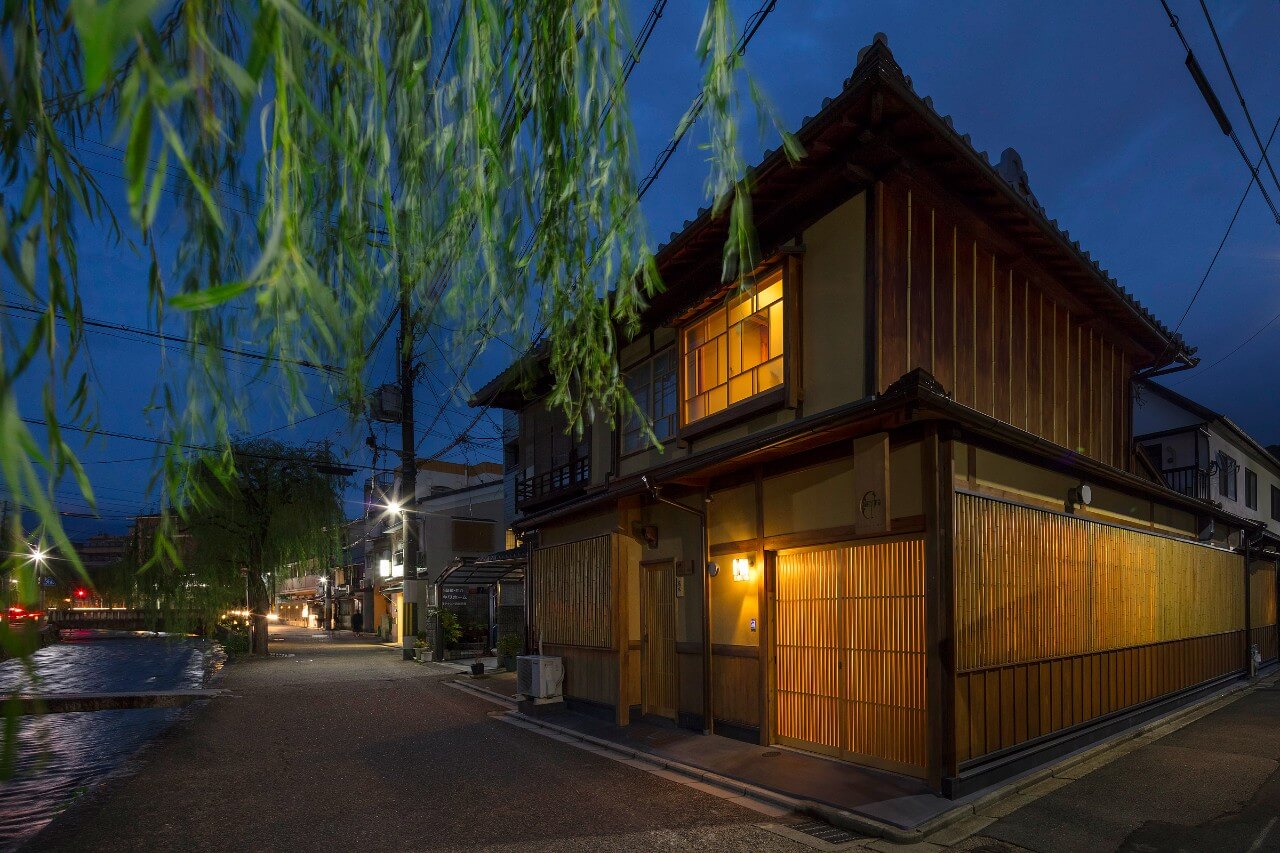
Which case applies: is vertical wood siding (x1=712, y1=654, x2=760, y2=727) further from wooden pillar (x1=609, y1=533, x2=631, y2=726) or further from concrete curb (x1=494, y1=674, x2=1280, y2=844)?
wooden pillar (x1=609, y1=533, x2=631, y2=726)

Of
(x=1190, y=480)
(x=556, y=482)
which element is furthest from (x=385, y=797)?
(x=1190, y=480)

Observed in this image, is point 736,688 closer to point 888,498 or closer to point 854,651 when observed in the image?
point 854,651

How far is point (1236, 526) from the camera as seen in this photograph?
17812mm

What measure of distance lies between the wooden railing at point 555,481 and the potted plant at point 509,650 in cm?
428

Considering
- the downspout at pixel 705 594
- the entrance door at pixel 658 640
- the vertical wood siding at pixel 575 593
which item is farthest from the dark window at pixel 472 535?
the downspout at pixel 705 594

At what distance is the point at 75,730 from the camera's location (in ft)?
43.0

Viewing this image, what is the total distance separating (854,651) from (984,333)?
18.2ft

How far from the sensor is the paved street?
22.7 ft

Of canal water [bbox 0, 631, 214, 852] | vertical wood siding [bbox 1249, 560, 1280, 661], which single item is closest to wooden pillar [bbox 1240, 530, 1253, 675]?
vertical wood siding [bbox 1249, 560, 1280, 661]

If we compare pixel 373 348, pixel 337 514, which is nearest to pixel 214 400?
pixel 373 348

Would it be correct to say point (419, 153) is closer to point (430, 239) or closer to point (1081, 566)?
point (430, 239)

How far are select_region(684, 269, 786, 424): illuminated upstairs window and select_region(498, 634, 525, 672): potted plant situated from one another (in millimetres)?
12869

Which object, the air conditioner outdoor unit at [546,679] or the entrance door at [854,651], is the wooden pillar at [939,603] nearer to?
the entrance door at [854,651]

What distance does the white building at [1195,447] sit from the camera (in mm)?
23797
